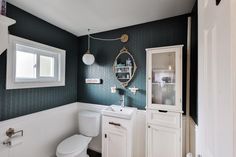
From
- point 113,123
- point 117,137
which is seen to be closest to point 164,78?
point 113,123

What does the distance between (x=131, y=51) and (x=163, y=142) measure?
1.41m

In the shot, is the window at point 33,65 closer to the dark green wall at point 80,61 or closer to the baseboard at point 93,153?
the dark green wall at point 80,61

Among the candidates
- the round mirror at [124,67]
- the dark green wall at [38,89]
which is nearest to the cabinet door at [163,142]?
the round mirror at [124,67]

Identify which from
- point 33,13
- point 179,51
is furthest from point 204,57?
point 33,13

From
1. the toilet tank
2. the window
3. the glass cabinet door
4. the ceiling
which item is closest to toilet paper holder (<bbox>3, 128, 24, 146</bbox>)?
the window

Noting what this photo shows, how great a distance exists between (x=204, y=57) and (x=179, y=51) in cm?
94

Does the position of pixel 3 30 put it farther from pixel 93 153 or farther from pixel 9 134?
pixel 93 153

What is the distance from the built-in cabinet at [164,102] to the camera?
151 centimetres

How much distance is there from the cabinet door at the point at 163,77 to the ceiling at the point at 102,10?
0.51 m

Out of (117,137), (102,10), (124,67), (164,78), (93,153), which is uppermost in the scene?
(102,10)

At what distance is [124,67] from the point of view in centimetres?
204

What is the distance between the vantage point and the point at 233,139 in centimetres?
33

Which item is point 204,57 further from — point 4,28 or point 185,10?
point 4,28

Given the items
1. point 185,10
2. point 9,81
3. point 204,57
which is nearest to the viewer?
point 204,57
